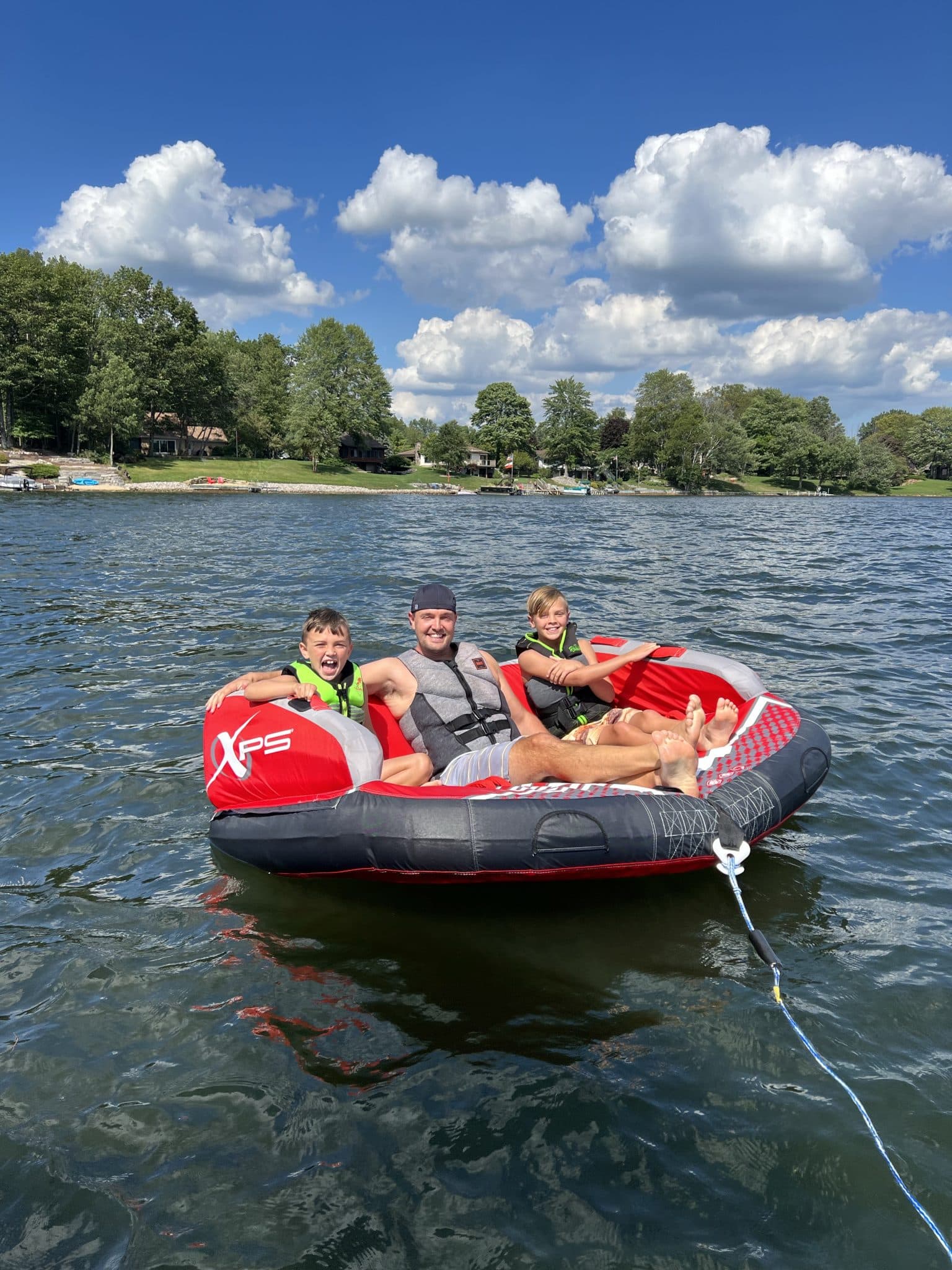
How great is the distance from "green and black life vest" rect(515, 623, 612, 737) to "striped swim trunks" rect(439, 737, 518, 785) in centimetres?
112

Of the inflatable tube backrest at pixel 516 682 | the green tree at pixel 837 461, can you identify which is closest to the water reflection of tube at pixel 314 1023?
the inflatable tube backrest at pixel 516 682

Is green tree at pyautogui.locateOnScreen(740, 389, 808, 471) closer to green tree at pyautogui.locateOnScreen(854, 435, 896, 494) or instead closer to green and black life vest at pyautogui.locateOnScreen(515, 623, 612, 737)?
green tree at pyautogui.locateOnScreen(854, 435, 896, 494)

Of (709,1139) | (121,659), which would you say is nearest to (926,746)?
(709,1139)

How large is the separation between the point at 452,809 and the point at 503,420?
86.1 m

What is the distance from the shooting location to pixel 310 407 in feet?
202

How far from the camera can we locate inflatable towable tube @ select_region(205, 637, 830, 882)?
155 inches

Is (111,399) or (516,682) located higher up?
(111,399)

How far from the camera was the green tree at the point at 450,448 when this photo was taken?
80.4 meters

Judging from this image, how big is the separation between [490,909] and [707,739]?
1.90 m

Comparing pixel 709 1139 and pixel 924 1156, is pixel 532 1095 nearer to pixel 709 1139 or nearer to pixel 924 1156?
pixel 709 1139

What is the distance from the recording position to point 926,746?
6.61 metres

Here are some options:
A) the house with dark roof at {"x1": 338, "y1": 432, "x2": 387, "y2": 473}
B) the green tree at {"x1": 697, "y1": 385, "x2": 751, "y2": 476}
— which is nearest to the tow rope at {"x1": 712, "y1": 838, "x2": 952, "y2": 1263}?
the house with dark roof at {"x1": 338, "y1": 432, "x2": 387, "y2": 473}

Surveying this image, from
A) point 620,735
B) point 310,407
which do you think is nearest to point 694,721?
point 620,735

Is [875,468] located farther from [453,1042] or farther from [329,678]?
[453,1042]
